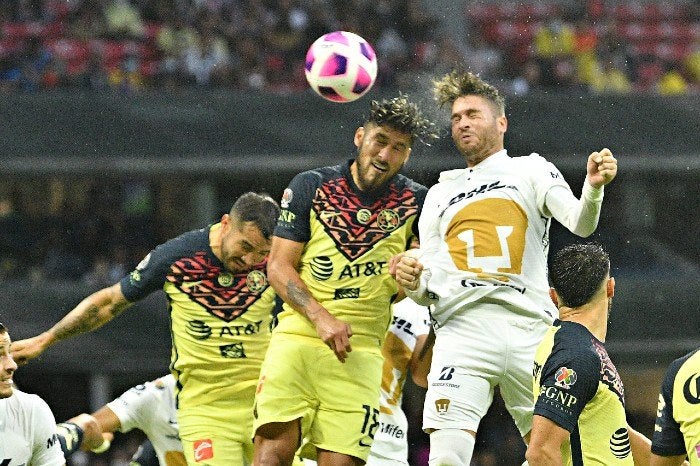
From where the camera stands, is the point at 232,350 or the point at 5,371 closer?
the point at 5,371

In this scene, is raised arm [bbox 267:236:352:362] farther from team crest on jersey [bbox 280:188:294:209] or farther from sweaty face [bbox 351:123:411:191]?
sweaty face [bbox 351:123:411:191]

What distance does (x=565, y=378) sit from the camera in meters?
5.93

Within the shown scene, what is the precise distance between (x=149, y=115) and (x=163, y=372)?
136 inches

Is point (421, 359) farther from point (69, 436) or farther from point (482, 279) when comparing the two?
point (69, 436)

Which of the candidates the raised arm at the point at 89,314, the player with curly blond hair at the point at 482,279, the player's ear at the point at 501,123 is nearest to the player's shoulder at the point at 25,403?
the raised arm at the point at 89,314

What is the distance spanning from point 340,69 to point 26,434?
9.82 feet

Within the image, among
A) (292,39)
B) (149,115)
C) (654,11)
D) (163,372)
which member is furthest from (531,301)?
(654,11)

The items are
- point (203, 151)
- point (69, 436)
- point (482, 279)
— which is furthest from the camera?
point (203, 151)

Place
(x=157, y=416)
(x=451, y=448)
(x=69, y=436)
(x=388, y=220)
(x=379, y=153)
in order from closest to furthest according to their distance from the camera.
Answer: (x=451, y=448) → (x=379, y=153) → (x=388, y=220) → (x=69, y=436) → (x=157, y=416)

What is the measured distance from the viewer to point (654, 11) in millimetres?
23391

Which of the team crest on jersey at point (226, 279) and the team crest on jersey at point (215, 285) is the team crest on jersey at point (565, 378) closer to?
the team crest on jersey at point (215, 285)

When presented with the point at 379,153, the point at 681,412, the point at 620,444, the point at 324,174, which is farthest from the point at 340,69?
the point at 681,412

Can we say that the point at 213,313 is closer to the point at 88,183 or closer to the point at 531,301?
the point at 531,301

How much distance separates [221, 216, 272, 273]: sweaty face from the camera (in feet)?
26.8
